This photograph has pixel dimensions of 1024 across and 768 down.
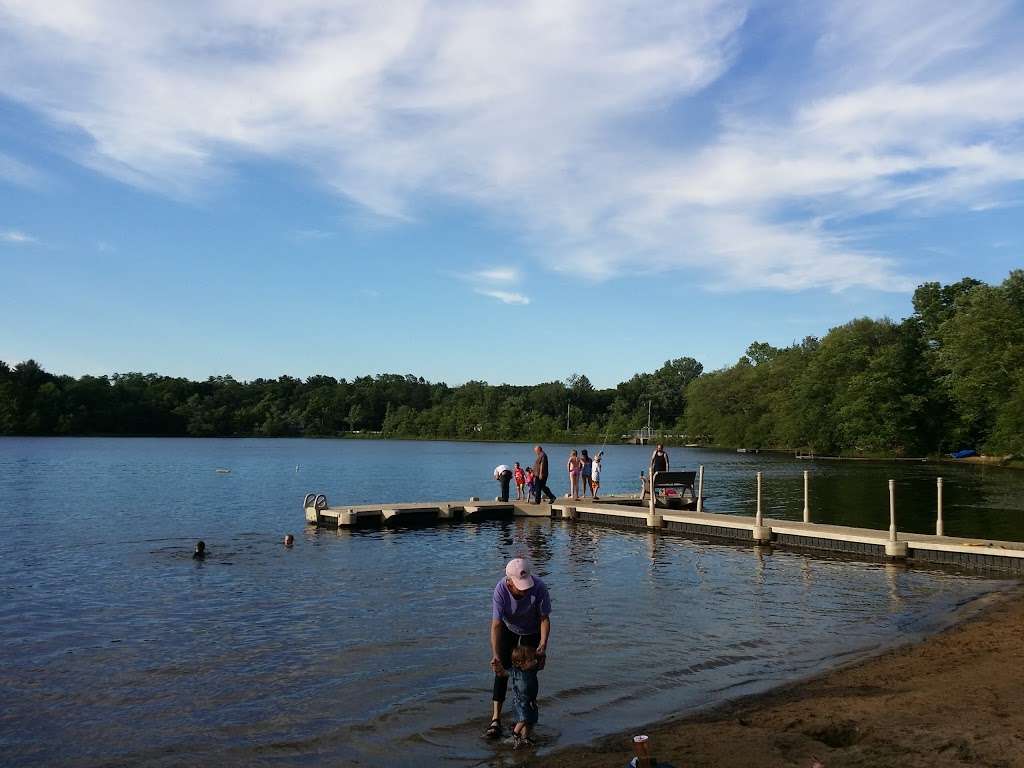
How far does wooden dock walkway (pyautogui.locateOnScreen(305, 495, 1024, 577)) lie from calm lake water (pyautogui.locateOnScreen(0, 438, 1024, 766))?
796 mm

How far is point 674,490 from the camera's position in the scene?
29.2 m

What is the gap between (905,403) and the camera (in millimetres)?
85000

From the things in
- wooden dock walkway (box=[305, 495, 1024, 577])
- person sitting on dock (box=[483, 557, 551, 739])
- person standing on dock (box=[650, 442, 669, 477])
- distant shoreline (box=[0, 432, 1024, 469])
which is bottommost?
wooden dock walkway (box=[305, 495, 1024, 577])

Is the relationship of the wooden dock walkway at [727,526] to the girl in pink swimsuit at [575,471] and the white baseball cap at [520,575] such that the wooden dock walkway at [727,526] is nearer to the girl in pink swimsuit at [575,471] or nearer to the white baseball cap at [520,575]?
the girl in pink swimsuit at [575,471]

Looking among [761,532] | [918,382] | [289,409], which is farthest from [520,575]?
[289,409]

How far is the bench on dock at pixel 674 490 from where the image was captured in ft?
92.1

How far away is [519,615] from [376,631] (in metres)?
6.58

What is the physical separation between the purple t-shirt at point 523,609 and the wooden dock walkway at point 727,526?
1477 cm

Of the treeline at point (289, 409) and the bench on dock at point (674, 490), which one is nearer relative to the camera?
the bench on dock at point (674, 490)

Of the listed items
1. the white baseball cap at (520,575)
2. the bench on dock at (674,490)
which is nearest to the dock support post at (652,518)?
the bench on dock at (674,490)

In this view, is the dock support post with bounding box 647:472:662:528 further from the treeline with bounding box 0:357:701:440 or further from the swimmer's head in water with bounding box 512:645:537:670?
the treeline with bounding box 0:357:701:440

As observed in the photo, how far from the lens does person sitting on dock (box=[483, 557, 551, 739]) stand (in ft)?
25.0

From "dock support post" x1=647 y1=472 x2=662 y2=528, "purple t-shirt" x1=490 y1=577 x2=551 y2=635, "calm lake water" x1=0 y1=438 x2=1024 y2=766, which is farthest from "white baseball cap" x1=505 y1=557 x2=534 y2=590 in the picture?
"dock support post" x1=647 y1=472 x2=662 y2=528

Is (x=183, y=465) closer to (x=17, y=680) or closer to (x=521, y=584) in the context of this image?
(x=17, y=680)
